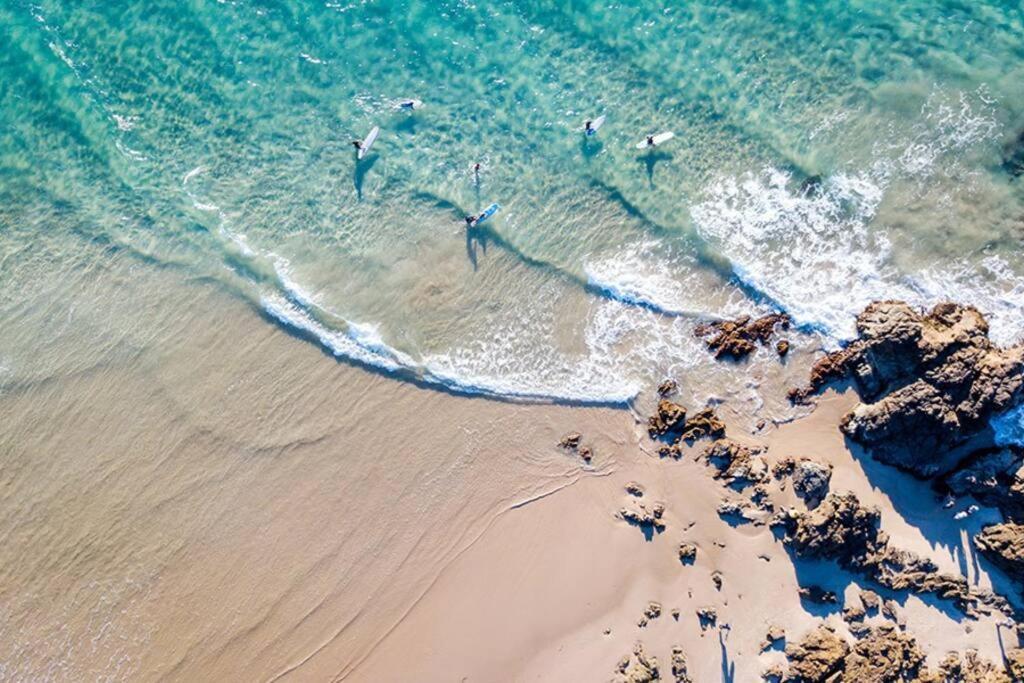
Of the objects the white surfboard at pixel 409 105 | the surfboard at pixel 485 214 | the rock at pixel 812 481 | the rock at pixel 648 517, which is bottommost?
the rock at pixel 648 517

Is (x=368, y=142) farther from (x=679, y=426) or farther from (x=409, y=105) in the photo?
(x=679, y=426)

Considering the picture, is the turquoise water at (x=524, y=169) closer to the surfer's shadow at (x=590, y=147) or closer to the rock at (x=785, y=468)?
the surfer's shadow at (x=590, y=147)

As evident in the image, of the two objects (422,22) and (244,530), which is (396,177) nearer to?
(422,22)

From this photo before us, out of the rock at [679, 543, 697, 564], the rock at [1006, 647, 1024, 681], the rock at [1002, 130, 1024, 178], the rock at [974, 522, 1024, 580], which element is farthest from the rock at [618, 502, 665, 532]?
the rock at [1002, 130, 1024, 178]

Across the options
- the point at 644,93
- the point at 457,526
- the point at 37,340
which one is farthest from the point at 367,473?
the point at 644,93

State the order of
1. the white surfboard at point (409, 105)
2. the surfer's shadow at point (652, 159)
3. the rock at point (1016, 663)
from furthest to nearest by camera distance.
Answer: the white surfboard at point (409, 105)
the surfer's shadow at point (652, 159)
the rock at point (1016, 663)

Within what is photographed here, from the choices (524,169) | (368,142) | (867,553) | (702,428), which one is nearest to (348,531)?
(702,428)

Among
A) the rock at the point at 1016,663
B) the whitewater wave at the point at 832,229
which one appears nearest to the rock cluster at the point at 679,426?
the whitewater wave at the point at 832,229

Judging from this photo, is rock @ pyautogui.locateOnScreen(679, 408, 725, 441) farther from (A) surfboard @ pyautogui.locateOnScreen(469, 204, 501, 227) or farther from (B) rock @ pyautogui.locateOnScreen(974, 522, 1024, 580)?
(A) surfboard @ pyautogui.locateOnScreen(469, 204, 501, 227)
